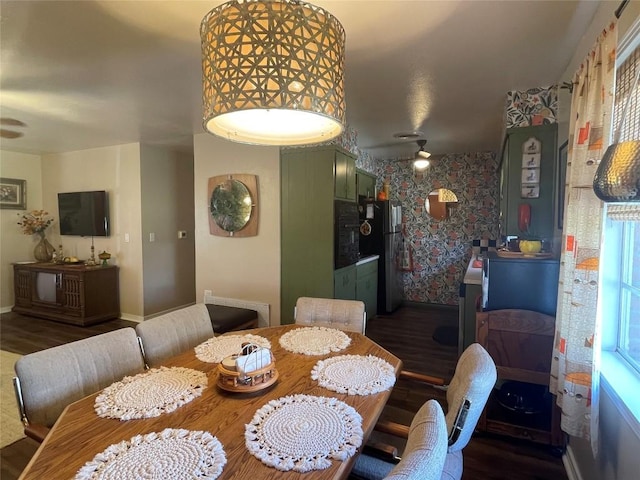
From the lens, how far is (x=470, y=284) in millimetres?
2854

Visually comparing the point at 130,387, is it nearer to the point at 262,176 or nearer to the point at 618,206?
the point at 618,206

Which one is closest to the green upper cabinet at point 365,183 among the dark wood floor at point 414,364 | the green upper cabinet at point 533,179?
the dark wood floor at point 414,364

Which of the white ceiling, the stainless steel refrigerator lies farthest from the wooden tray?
the stainless steel refrigerator

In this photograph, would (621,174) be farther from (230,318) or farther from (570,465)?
(230,318)

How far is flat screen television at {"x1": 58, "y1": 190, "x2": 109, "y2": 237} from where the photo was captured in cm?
475

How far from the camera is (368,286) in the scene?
4.41 meters

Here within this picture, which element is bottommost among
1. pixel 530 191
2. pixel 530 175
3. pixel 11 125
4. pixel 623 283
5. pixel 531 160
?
pixel 623 283

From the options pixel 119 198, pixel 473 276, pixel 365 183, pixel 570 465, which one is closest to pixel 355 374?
pixel 570 465

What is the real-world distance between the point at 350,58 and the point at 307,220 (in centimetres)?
163

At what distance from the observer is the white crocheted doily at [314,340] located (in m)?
1.72

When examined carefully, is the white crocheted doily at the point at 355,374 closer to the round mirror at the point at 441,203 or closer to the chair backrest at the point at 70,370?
the chair backrest at the point at 70,370

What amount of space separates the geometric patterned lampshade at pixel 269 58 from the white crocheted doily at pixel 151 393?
39.3 inches

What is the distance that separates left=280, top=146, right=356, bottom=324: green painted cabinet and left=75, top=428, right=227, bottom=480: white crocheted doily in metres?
2.43

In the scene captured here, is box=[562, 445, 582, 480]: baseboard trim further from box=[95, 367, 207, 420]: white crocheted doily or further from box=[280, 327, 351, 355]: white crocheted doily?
box=[95, 367, 207, 420]: white crocheted doily
